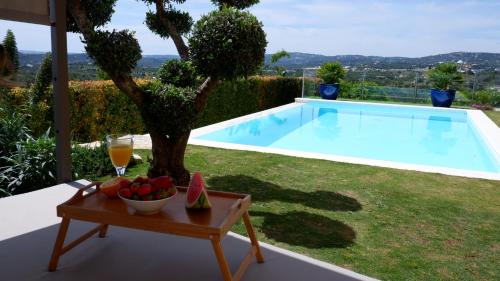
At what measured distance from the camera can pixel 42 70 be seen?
6.58m

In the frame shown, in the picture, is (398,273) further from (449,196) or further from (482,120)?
(482,120)

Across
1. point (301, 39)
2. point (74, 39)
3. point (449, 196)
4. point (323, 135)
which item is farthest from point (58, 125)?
point (301, 39)

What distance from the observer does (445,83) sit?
16812 mm

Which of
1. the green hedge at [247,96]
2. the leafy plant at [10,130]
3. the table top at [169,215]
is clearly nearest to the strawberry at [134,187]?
the table top at [169,215]

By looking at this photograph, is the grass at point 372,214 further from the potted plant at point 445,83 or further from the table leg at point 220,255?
the potted plant at point 445,83

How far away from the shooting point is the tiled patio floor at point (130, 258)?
272 cm

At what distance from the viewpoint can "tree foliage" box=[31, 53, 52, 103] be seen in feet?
21.4

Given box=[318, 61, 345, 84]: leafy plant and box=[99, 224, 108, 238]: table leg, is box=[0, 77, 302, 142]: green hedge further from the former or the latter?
box=[318, 61, 345, 84]: leafy plant

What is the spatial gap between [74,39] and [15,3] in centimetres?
72

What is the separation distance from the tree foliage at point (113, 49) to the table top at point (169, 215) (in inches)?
75.2

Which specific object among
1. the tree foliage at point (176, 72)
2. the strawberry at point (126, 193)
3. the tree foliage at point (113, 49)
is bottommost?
the strawberry at point (126, 193)

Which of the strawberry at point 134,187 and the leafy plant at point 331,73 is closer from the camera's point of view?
the strawberry at point 134,187

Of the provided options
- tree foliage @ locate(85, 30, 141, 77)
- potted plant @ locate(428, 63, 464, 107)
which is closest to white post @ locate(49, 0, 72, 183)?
tree foliage @ locate(85, 30, 141, 77)

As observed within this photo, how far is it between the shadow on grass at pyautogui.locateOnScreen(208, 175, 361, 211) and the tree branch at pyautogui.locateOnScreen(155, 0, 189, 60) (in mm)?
1831
